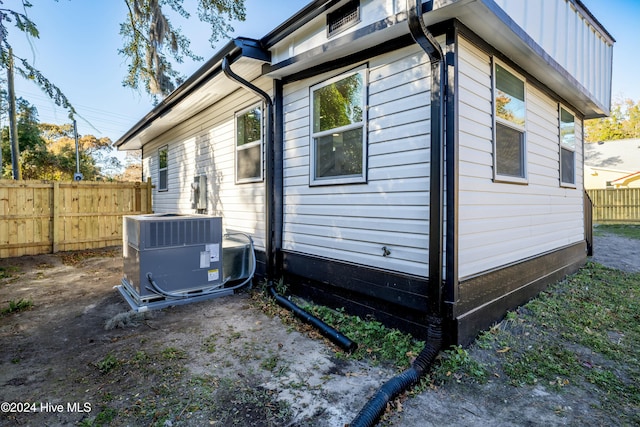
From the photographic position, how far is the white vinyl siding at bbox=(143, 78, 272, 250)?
496cm

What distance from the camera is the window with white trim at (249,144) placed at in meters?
4.86

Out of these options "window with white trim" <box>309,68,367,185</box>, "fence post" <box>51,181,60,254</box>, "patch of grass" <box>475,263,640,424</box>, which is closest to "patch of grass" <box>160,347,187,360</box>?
"window with white trim" <box>309,68,367,185</box>

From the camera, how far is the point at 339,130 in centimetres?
362

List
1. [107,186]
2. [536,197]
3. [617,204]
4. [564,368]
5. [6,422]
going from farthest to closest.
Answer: [617,204]
[107,186]
[536,197]
[564,368]
[6,422]

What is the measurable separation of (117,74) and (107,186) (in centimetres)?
334

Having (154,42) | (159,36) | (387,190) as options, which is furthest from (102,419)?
(154,42)

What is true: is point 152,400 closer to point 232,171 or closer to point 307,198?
point 307,198

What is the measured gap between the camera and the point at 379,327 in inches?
121

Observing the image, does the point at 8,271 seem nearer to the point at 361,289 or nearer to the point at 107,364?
the point at 107,364

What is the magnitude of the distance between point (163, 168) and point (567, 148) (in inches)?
347

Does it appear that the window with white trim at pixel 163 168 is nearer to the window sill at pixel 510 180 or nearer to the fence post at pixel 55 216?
the fence post at pixel 55 216

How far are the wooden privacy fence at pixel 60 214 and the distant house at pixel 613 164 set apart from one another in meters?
24.1

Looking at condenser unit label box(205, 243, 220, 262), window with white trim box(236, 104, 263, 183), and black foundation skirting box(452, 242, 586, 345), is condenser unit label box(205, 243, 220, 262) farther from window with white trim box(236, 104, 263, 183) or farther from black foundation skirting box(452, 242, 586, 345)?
black foundation skirting box(452, 242, 586, 345)

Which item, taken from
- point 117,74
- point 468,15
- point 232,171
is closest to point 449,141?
point 468,15
